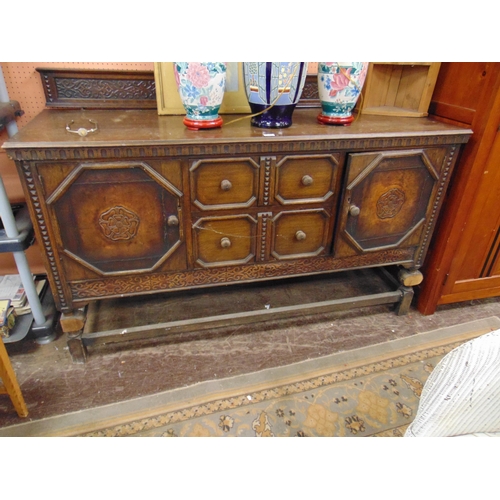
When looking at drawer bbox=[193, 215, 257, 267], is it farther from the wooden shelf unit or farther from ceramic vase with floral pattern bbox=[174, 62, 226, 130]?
the wooden shelf unit

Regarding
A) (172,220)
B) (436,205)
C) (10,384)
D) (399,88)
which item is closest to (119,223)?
(172,220)

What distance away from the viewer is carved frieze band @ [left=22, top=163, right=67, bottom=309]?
3.65 ft

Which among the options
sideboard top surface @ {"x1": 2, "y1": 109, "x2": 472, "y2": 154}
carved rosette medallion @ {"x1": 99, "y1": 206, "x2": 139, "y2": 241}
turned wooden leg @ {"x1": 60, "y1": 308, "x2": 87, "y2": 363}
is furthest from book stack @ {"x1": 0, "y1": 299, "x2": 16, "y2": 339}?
sideboard top surface @ {"x1": 2, "y1": 109, "x2": 472, "y2": 154}

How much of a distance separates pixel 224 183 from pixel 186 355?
0.76m

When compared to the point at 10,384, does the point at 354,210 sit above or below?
above

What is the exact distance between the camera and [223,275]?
1459mm

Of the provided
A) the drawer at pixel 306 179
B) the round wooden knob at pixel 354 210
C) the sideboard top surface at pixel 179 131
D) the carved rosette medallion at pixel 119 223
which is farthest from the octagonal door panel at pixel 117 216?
the round wooden knob at pixel 354 210

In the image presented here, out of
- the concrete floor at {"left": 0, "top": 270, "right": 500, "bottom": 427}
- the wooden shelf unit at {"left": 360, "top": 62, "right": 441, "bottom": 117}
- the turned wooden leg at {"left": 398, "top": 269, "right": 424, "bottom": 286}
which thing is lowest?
the concrete floor at {"left": 0, "top": 270, "right": 500, "bottom": 427}

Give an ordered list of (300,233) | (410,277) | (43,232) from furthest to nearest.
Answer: (410,277) < (300,233) < (43,232)

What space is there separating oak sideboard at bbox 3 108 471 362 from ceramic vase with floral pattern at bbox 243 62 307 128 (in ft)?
0.22

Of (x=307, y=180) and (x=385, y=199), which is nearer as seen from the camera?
(x=307, y=180)

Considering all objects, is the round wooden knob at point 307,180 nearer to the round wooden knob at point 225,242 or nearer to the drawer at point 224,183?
the drawer at point 224,183

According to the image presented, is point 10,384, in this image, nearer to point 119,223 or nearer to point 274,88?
point 119,223

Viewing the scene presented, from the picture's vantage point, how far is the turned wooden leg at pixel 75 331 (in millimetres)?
1381
